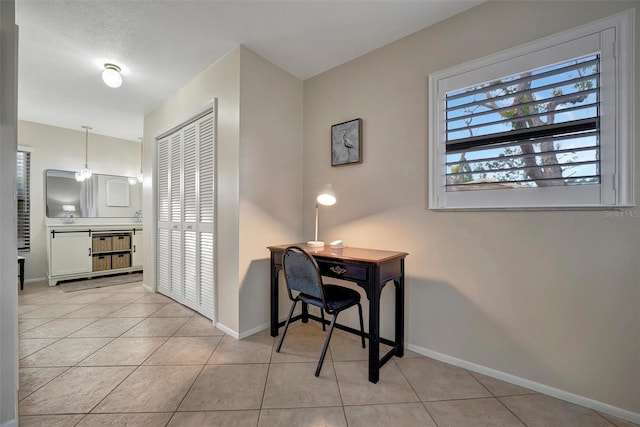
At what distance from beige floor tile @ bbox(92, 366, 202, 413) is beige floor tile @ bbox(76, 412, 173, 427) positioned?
38mm

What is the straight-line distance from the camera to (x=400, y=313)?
2020 mm

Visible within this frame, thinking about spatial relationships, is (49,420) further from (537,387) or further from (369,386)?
(537,387)

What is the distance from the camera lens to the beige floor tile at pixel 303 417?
1.35 m

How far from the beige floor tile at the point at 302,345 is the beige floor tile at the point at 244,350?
75 millimetres

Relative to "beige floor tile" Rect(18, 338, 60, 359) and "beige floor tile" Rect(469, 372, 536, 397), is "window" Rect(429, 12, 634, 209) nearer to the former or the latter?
"beige floor tile" Rect(469, 372, 536, 397)

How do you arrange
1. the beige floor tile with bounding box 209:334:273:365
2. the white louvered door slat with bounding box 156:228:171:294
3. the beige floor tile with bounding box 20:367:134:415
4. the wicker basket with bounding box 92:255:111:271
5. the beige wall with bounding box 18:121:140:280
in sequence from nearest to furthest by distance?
the beige floor tile with bounding box 20:367:134:415 < the beige floor tile with bounding box 209:334:273:365 < the white louvered door slat with bounding box 156:228:171:294 < the beige wall with bounding box 18:121:140:280 < the wicker basket with bounding box 92:255:111:271

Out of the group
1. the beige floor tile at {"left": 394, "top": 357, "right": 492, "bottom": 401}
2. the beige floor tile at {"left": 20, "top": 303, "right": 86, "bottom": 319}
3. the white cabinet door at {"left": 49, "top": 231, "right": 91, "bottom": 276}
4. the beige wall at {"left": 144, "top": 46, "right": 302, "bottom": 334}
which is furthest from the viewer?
the white cabinet door at {"left": 49, "top": 231, "right": 91, "bottom": 276}

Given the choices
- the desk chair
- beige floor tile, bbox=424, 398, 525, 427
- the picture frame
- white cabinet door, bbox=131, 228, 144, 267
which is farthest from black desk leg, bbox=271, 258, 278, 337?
white cabinet door, bbox=131, 228, 144, 267

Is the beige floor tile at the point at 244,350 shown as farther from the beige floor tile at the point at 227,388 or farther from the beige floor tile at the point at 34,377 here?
the beige floor tile at the point at 34,377

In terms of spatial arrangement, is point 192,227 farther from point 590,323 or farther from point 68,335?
point 590,323

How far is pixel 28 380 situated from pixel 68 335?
715 millimetres

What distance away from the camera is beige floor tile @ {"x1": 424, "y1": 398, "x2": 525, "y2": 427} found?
1.37m

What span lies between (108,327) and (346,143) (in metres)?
2.89

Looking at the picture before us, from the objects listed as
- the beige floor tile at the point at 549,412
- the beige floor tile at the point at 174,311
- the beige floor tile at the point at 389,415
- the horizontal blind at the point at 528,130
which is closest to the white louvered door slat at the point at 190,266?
the beige floor tile at the point at 174,311
